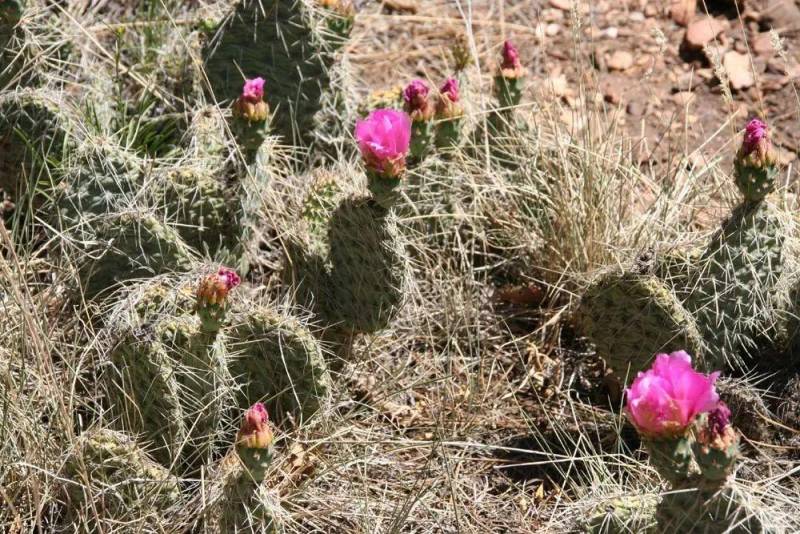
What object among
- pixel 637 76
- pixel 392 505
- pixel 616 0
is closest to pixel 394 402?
pixel 392 505

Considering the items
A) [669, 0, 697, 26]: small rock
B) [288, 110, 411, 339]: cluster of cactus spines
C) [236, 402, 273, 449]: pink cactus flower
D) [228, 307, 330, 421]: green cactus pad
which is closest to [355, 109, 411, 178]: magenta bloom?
[288, 110, 411, 339]: cluster of cactus spines

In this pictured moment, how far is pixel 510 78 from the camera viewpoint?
119 inches

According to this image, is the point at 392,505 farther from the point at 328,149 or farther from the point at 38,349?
the point at 328,149

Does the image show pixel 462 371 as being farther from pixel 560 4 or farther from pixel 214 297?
pixel 560 4

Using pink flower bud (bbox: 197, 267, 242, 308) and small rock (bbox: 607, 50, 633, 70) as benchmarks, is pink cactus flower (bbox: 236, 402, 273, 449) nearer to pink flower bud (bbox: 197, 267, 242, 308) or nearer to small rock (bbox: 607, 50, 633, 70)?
pink flower bud (bbox: 197, 267, 242, 308)

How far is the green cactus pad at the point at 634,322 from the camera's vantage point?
2473mm

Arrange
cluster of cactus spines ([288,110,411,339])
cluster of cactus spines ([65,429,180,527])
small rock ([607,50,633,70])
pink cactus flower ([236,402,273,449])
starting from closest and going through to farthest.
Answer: pink cactus flower ([236,402,273,449]) < cluster of cactus spines ([65,429,180,527]) < cluster of cactus spines ([288,110,411,339]) < small rock ([607,50,633,70])

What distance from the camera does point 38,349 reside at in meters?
2.12

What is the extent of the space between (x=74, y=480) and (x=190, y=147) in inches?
36.3

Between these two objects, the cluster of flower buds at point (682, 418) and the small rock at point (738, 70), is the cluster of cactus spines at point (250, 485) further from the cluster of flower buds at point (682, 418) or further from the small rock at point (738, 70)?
the small rock at point (738, 70)

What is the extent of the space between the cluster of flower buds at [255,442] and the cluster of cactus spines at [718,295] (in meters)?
0.92

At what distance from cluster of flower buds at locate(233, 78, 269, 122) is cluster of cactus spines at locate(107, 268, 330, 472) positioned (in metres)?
0.42

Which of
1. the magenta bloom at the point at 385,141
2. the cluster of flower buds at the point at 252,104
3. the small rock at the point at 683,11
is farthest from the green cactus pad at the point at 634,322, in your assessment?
the small rock at the point at 683,11

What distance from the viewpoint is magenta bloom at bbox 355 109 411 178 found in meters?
2.32
